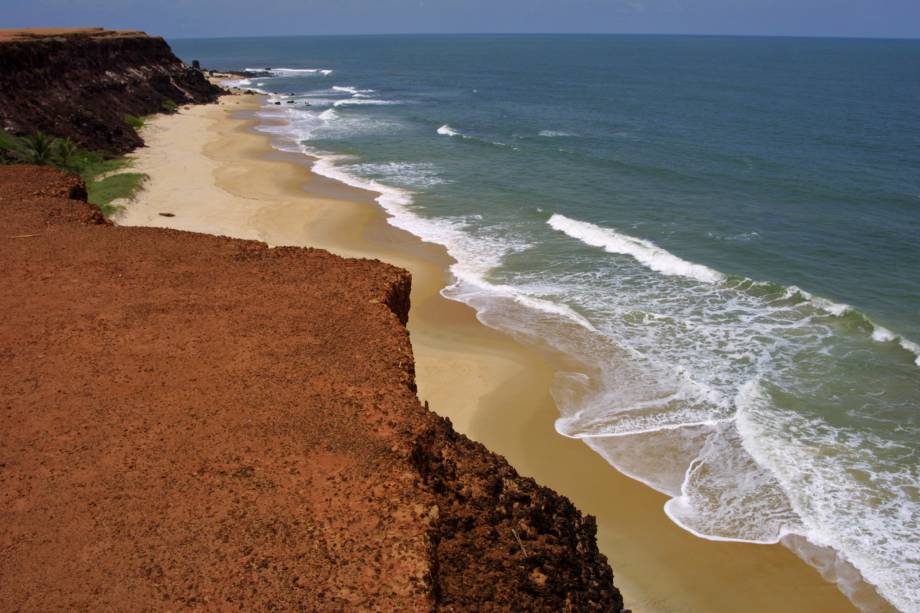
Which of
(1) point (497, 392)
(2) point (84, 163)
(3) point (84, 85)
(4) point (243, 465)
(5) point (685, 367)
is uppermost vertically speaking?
(4) point (243, 465)

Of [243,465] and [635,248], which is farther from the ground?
[243,465]

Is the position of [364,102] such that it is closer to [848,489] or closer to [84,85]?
[84,85]

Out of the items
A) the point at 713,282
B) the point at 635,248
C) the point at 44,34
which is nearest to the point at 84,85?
the point at 44,34

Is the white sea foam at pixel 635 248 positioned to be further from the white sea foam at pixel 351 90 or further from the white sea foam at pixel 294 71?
the white sea foam at pixel 294 71

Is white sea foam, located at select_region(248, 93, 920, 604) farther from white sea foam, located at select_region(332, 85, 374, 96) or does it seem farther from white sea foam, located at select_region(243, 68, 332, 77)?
white sea foam, located at select_region(243, 68, 332, 77)

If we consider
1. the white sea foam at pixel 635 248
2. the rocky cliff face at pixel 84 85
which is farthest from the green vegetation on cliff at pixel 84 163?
the white sea foam at pixel 635 248
